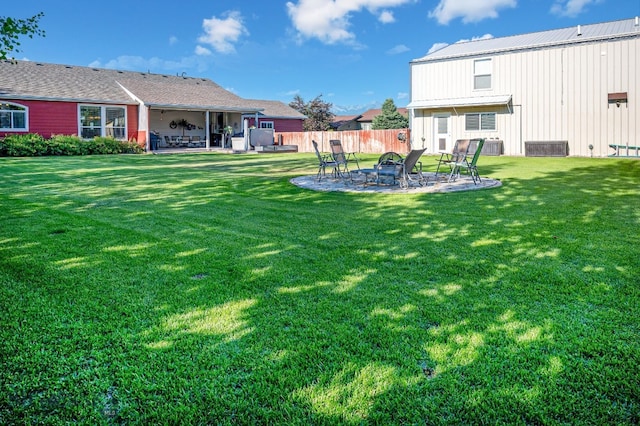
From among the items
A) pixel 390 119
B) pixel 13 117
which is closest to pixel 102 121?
pixel 13 117

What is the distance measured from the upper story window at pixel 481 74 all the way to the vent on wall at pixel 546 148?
3526 millimetres

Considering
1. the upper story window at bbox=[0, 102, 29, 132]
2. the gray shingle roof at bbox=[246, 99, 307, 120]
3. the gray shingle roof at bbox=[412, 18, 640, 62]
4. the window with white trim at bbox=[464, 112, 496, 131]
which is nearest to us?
the gray shingle roof at bbox=[412, 18, 640, 62]

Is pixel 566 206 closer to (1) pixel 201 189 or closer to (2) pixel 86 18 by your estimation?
(1) pixel 201 189

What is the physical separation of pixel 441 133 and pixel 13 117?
792 inches

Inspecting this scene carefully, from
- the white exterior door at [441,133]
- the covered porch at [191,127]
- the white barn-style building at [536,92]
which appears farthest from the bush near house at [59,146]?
the white exterior door at [441,133]

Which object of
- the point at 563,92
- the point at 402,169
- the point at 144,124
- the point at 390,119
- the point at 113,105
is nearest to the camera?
the point at 402,169

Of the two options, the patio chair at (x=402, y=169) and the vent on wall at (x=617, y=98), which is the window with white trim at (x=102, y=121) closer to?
the patio chair at (x=402, y=169)

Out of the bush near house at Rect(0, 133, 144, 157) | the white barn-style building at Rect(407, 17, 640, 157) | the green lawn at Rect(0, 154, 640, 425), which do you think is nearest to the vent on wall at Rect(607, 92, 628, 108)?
the white barn-style building at Rect(407, 17, 640, 157)

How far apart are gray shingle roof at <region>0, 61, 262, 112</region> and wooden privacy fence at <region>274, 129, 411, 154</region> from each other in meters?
3.65

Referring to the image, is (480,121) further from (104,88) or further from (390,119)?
(390,119)

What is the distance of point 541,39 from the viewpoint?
66.2 ft

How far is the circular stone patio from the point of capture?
831 cm

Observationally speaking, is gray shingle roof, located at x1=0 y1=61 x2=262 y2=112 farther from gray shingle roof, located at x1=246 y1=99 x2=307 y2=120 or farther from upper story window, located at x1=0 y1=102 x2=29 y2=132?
gray shingle roof, located at x1=246 y1=99 x2=307 y2=120

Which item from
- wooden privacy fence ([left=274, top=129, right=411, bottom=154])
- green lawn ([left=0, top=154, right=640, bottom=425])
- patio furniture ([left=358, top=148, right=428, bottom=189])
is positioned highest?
wooden privacy fence ([left=274, top=129, right=411, bottom=154])
